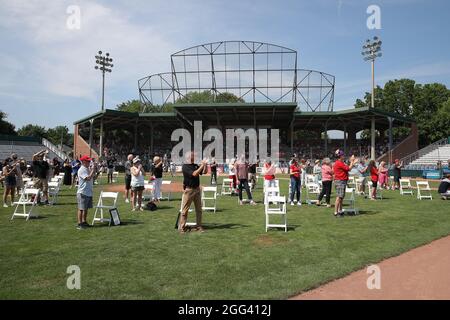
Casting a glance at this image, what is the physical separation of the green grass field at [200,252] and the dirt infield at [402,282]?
8.5 inches

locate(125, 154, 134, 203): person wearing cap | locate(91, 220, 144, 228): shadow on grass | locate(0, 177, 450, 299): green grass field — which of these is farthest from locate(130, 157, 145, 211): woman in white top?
locate(91, 220, 144, 228): shadow on grass

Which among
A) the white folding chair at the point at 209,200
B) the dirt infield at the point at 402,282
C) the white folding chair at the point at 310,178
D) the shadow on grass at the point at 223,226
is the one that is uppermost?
the white folding chair at the point at 310,178

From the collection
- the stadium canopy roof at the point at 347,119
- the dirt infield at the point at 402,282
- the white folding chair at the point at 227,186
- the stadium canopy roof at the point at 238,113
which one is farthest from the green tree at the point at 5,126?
the dirt infield at the point at 402,282

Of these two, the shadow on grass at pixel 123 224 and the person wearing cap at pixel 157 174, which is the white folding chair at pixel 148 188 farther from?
the shadow on grass at pixel 123 224

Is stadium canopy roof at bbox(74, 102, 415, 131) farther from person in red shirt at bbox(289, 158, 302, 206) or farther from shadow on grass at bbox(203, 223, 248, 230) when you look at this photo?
shadow on grass at bbox(203, 223, 248, 230)

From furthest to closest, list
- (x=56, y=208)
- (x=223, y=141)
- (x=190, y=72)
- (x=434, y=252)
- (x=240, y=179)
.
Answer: (x=223, y=141) → (x=190, y=72) → (x=240, y=179) → (x=56, y=208) → (x=434, y=252)

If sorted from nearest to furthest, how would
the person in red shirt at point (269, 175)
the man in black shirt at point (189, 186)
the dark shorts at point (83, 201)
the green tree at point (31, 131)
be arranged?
1. the man in black shirt at point (189, 186)
2. the dark shorts at point (83, 201)
3. the person in red shirt at point (269, 175)
4. the green tree at point (31, 131)

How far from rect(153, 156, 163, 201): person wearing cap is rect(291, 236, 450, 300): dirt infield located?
A: 8974mm

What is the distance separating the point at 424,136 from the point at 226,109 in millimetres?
37755

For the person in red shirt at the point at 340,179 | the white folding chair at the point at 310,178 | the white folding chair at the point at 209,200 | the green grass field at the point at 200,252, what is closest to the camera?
the green grass field at the point at 200,252

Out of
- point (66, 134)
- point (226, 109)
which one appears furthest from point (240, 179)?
point (66, 134)

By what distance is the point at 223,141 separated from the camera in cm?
4891

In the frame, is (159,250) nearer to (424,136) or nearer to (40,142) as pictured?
(40,142)

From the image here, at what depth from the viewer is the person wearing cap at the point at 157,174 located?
1363cm
